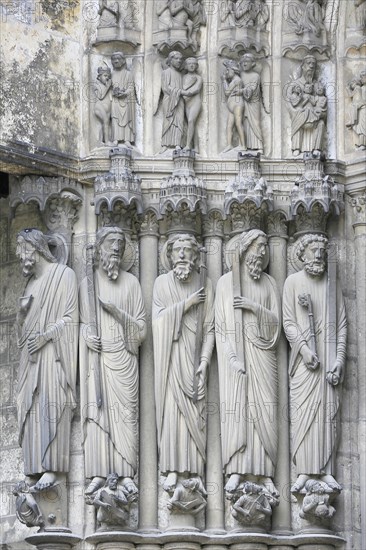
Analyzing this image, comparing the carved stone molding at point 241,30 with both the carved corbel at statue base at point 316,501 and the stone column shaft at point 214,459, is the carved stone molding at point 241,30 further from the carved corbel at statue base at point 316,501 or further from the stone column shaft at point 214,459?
the carved corbel at statue base at point 316,501

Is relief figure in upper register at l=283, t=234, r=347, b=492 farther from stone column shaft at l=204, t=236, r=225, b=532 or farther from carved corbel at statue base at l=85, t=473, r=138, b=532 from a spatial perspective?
carved corbel at statue base at l=85, t=473, r=138, b=532

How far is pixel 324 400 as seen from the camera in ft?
48.8

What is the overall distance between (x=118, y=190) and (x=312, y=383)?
1.93m

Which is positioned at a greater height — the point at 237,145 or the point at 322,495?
the point at 237,145

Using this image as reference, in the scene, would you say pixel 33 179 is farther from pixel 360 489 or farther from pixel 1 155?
pixel 360 489

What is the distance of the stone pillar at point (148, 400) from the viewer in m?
14.8

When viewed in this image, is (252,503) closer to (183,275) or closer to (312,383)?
(312,383)

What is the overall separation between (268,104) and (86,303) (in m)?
1.99

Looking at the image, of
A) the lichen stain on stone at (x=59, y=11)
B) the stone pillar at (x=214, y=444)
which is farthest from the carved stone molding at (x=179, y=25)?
the stone pillar at (x=214, y=444)

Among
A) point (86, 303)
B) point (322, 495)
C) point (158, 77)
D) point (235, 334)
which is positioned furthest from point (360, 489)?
point (158, 77)

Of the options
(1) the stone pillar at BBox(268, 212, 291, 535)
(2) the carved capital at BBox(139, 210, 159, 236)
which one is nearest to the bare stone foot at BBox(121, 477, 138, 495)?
(1) the stone pillar at BBox(268, 212, 291, 535)

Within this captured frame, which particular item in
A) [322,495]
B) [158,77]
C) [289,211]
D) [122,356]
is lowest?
[322,495]

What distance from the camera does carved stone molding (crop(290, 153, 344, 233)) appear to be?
49.5 ft

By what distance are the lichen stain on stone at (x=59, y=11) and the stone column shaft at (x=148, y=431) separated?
1888 millimetres
